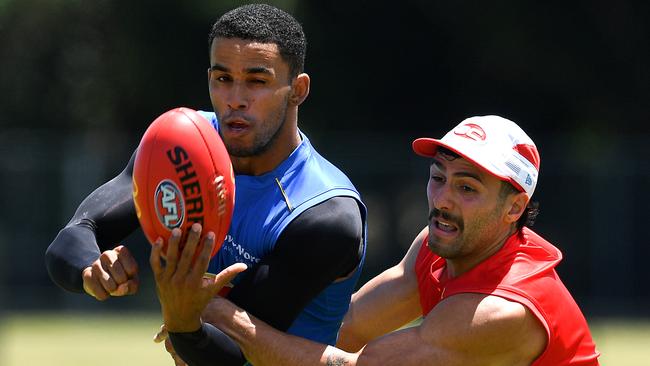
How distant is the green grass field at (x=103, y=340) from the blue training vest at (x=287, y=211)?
8.24 m

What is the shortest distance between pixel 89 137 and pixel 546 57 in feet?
26.4

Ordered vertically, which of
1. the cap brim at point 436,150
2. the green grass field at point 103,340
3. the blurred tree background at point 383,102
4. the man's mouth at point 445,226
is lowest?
the green grass field at point 103,340

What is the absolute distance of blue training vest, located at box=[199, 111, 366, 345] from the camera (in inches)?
197

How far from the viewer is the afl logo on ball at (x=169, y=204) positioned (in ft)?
14.5

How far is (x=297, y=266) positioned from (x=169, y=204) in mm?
669

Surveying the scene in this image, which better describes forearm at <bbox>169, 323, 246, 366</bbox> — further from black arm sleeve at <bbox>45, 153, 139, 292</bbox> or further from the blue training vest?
black arm sleeve at <bbox>45, 153, 139, 292</bbox>

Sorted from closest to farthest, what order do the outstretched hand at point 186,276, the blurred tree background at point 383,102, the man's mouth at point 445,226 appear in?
the outstretched hand at point 186,276 < the man's mouth at point 445,226 < the blurred tree background at point 383,102

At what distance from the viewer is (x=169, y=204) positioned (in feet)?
14.6

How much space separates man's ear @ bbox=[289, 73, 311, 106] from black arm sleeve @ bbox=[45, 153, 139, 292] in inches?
29.4

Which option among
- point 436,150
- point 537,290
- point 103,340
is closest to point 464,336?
point 537,290

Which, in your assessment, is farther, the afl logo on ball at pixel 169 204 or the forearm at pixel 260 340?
the forearm at pixel 260 340

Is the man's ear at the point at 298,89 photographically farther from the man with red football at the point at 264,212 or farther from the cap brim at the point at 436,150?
the cap brim at the point at 436,150

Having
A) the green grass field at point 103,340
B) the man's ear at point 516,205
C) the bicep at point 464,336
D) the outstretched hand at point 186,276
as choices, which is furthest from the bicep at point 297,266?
the green grass field at point 103,340

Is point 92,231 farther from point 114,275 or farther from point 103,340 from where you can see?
point 103,340
